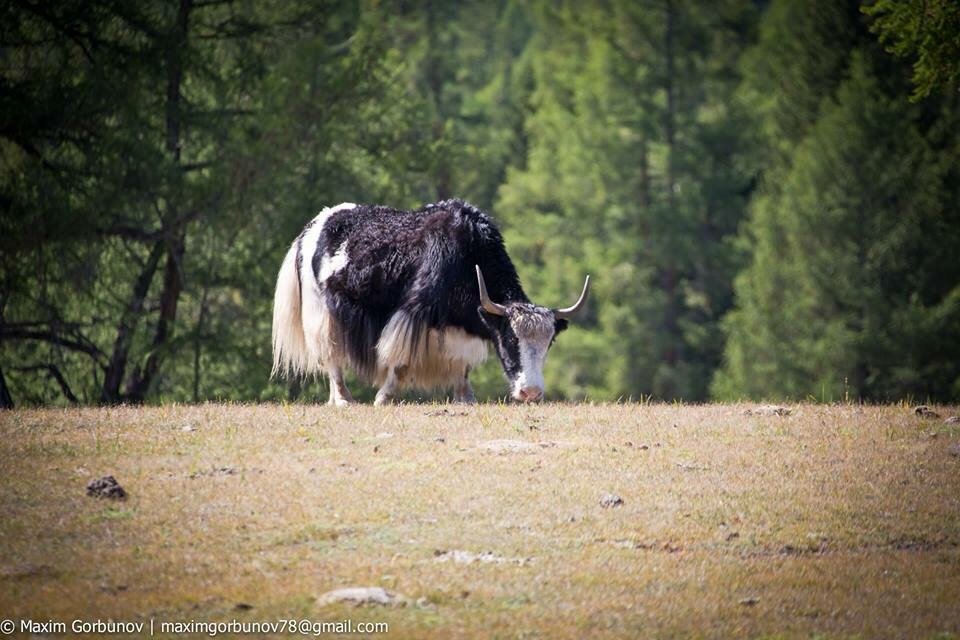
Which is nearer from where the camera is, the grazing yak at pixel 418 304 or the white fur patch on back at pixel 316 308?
the grazing yak at pixel 418 304

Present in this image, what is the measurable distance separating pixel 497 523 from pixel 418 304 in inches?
250

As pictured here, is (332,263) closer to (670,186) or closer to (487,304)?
(487,304)

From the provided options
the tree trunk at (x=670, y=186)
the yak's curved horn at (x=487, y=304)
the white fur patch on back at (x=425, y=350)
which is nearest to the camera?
the yak's curved horn at (x=487, y=304)

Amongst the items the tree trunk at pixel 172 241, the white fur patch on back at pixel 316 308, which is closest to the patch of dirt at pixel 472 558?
the white fur patch on back at pixel 316 308

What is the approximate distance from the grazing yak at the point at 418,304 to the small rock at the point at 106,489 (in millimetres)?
5838

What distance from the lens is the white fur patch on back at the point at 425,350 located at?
1844cm

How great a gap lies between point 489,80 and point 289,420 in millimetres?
53309

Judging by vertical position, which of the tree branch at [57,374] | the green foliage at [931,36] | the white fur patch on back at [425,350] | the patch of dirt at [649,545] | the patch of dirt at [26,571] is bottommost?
the tree branch at [57,374]

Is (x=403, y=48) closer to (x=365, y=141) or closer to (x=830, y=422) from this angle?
(x=365, y=141)

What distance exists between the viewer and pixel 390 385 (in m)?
18.8

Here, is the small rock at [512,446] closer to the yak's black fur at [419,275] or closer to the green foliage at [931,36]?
the yak's black fur at [419,275]

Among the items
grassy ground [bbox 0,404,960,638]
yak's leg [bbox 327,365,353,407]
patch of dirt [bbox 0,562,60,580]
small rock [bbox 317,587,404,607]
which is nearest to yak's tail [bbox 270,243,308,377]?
yak's leg [bbox 327,365,353,407]

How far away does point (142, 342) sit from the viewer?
31.6 metres

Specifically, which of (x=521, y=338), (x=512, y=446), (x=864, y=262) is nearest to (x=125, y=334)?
(x=521, y=338)
